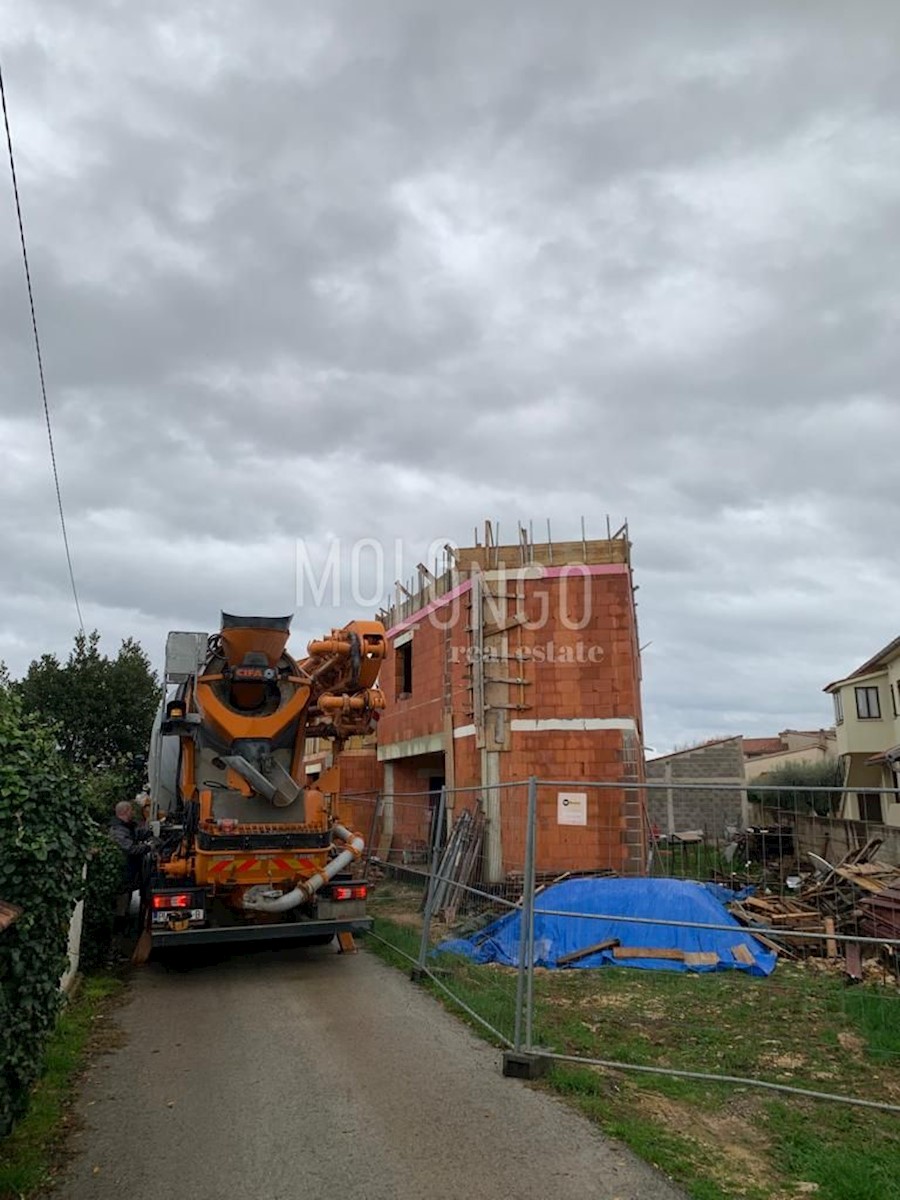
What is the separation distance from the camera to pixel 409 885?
563 inches

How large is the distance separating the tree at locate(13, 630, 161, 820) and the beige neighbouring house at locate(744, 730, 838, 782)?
122ft

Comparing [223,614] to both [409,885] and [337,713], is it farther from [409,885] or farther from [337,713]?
[409,885]

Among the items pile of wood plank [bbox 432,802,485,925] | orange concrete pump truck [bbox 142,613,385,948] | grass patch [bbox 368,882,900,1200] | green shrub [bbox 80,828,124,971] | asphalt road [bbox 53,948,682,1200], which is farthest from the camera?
pile of wood plank [bbox 432,802,485,925]

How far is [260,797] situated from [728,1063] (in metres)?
5.54

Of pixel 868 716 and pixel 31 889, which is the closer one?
pixel 31 889

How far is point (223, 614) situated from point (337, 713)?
1748 millimetres

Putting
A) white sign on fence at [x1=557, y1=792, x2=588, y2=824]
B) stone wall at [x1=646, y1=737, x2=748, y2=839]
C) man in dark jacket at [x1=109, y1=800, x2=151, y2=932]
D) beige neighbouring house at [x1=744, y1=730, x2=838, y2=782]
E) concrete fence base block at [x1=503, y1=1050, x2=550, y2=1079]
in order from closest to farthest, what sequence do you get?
concrete fence base block at [x1=503, y1=1050, x2=550, y2=1079], man in dark jacket at [x1=109, y1=800, x2=151, y2=932], white sign on fence at [x1=557, y1=792, x2=588, y2=824], stone wall at [x1=646, y1=737, x2=748, y2=839], beige neighbouring house at [x1=744, y1=730, x2=838, y2=782]

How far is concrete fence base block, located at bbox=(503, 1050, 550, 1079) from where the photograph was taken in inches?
224

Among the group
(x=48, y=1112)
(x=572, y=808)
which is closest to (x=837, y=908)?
(x=572, y=808)

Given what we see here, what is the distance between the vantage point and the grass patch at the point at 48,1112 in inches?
169

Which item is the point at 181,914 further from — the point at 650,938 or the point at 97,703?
the point at 97,703

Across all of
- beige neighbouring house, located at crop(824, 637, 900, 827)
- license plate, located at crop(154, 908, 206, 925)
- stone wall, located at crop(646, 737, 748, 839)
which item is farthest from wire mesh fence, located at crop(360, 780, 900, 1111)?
beige neighbouring house, located at crop(824, 637, 900, 827)

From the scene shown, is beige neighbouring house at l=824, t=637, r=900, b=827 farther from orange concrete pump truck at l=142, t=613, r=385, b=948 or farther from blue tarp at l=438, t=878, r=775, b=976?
orange concrete pump truck at l=142, t=613, r=385, b=948

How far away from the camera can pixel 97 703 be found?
74.5 feet
